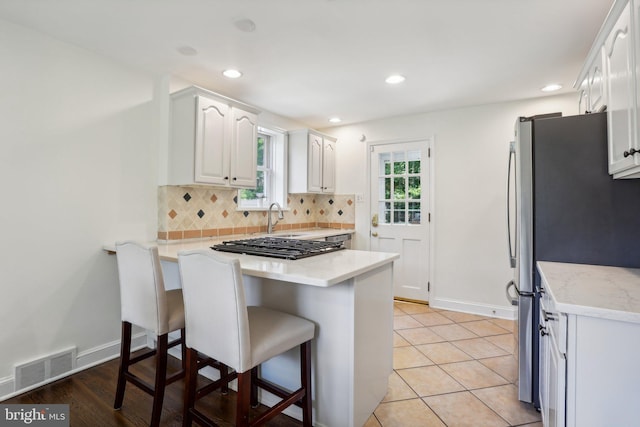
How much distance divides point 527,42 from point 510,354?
2327mm

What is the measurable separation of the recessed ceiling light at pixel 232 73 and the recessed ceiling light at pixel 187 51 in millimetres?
339

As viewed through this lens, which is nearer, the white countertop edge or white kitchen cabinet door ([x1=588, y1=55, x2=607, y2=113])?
the white countertop edge

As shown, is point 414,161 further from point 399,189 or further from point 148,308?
point 148,308

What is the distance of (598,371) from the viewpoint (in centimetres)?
100

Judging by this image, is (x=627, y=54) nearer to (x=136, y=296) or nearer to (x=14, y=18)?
(x=136, y=296)

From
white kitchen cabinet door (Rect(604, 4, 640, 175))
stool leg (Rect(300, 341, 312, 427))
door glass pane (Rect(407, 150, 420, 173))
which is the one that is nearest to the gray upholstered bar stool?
stool leg (Rect(300, 341, 312, 427))

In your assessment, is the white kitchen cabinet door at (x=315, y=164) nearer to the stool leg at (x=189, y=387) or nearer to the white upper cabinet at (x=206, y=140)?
the white upper cabinet at (x=206, y=140)

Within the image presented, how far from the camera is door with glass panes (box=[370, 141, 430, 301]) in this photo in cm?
385

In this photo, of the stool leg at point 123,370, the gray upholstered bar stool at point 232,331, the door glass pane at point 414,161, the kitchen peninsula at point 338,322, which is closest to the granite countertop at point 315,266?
the kitchen peninsula at point 338,322

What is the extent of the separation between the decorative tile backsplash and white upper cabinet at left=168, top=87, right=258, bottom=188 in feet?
0.78

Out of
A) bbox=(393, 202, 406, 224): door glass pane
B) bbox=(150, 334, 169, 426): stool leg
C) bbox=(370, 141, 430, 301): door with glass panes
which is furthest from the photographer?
bbox=(393, 202, 406, 224): door glass pane

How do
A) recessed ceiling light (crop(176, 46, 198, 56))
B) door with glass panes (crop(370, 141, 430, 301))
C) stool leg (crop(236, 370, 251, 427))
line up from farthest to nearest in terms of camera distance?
door with glass panes (crop(370, 141, 430, 301))
recessed ceiling light (crop(176, 46, 198, 56))
stool leg (crop(236, 370, 251, 427))

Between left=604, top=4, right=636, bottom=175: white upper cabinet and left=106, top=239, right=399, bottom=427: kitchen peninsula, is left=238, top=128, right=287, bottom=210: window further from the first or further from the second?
left=604, top=4, right=636, bottom=175: white upper cabinet

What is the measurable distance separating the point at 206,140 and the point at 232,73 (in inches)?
24.3
